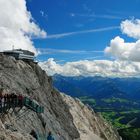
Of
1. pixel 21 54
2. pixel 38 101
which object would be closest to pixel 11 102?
pixel 38 101

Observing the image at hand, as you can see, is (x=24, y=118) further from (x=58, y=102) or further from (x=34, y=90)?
(x=58, y=102)

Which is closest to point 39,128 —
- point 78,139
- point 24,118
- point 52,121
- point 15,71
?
point 24,118

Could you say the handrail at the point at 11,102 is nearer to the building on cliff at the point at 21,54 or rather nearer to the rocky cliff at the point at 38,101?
the rocky cliff at the point at 38,101

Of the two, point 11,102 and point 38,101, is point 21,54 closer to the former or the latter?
point 38,101

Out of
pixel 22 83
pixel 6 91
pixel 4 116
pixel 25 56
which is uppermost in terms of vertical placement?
pixel 25 56

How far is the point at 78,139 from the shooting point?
10538 centimetres

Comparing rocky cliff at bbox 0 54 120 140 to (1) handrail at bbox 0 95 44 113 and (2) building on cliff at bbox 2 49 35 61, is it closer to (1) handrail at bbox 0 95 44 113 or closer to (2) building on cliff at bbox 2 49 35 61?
(1) handrail at bbox 0 95 44 113

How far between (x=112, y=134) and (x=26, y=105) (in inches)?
3558

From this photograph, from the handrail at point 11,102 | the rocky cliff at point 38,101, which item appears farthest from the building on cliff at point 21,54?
the handrail at point 11,102

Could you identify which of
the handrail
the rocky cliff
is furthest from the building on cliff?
the handrail

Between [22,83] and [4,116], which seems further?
[22,83]

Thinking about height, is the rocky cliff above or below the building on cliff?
below

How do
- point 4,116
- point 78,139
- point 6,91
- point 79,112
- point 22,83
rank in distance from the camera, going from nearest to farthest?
point 4,116
point 6,91
point 22,83
point 78,139
point 79,112

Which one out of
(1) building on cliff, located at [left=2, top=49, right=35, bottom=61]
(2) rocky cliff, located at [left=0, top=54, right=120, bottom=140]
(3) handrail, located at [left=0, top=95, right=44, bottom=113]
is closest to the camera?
(3) handrail, located at [left=0, top=95, right=44, bottom=113]
